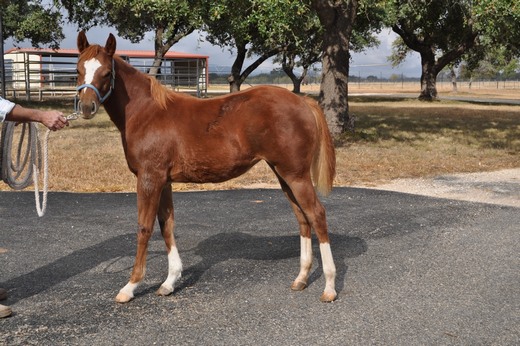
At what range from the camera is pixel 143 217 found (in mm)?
4902

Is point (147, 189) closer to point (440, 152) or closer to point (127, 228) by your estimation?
point (127, 228)

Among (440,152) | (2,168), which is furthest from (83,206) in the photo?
(440,152)

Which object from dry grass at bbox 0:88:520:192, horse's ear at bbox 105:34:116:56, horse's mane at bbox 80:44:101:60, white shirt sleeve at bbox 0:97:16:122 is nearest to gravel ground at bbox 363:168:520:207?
dry grass at bbox 0:88:520:192

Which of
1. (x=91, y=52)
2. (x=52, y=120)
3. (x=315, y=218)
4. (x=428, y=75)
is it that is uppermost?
(x=428, y=75)

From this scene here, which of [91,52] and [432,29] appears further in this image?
[432,29]

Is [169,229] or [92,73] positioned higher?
[92,73]

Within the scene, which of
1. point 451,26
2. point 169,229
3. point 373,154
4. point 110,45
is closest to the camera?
point 110,45

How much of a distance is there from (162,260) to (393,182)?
20.6 ft

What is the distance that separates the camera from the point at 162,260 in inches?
237

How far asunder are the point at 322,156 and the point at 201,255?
1.90m

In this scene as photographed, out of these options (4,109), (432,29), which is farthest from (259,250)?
(432,29)

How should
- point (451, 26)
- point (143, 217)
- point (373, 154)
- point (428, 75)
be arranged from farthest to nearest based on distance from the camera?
point (428, 75) → point (451, 26) → point (373, 154) → point (143, 217)

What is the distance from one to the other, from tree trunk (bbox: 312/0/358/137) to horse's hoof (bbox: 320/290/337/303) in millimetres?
12555

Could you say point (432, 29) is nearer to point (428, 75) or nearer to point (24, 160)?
point (428, 75)
